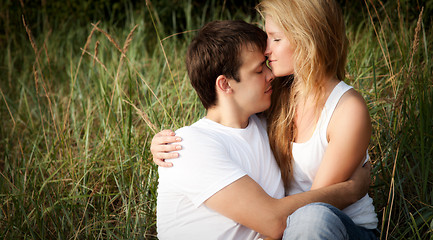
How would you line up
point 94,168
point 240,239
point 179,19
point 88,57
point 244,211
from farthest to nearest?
point 179,19 → point 88,57 → point 94,168 → point 240,239 → point 244,211

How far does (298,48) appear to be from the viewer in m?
2.00

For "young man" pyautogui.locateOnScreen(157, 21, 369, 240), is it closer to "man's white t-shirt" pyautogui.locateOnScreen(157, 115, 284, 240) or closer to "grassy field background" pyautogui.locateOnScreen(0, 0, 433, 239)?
"man's white t-shirt" pyautogui.locateOnScreen(157, 115, 284, 240)

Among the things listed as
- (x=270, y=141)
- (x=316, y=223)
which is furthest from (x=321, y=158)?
(x=316, y=223)

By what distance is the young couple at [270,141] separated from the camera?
1.75 meters

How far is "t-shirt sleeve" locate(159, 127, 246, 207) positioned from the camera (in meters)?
1.75

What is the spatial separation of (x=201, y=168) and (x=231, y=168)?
12 centimetres

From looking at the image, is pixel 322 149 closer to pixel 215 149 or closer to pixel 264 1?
pixel 215 149

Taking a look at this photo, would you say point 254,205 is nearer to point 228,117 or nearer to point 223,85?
point 228,117

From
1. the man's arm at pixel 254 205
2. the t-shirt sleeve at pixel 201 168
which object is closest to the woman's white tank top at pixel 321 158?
the man's arm at pixel 254 205

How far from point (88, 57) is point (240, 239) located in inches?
122

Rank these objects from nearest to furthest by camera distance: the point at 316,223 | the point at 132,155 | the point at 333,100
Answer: the point at 316,223 → the point at 333,100 → the point at 132,155

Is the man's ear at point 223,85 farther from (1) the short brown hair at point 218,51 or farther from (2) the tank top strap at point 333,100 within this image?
(2) the tank top strap at point 333,100

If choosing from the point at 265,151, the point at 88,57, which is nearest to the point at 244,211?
the point at 265,151

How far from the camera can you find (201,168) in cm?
177
